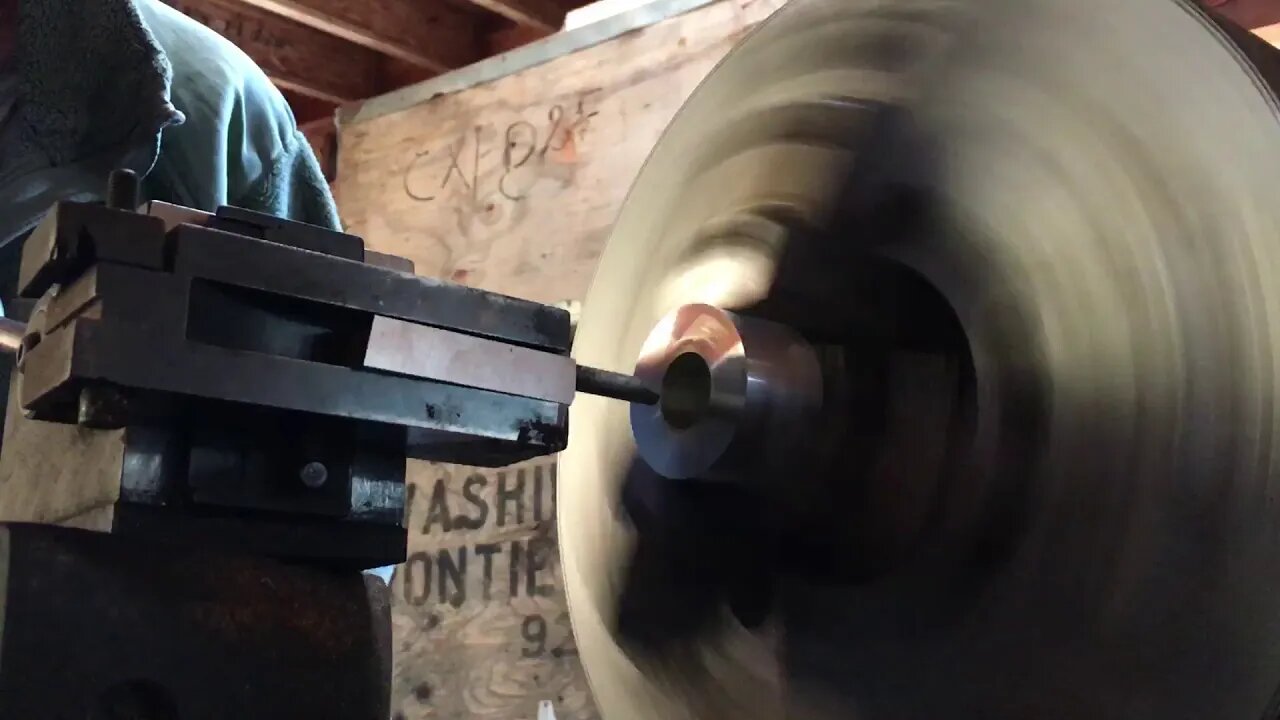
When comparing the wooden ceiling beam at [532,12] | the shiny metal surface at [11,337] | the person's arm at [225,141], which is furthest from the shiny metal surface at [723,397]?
the wooden ceiling beam at [532,12]

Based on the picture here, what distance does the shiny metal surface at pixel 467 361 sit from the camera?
1.63ft

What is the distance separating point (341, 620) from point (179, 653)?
70 mm

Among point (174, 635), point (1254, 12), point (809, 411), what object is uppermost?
point (1254, 12)

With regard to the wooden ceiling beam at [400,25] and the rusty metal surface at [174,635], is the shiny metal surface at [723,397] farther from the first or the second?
the wooden ceiling beam at [400,25]

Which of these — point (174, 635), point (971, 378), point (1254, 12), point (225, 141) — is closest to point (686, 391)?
point (971, 378)

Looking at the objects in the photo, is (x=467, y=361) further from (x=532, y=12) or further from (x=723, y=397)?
(x=532, y=12)

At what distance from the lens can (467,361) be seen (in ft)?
1.70

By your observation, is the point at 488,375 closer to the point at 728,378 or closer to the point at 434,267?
the point at 728,378

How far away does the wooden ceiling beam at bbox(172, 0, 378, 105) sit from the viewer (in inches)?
64.7

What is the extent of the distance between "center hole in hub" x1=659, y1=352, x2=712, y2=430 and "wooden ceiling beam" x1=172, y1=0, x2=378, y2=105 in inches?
46.2

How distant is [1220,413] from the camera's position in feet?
1.69

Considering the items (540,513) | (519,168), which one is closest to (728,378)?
(540,513)

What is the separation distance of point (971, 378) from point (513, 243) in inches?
30.8

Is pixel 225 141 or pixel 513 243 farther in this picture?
pixel 513 243
